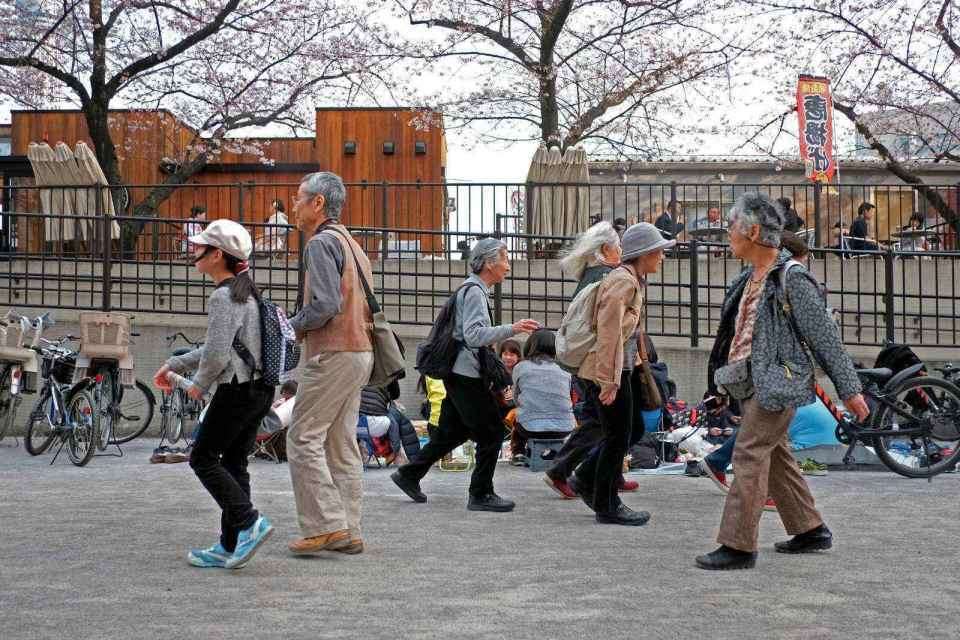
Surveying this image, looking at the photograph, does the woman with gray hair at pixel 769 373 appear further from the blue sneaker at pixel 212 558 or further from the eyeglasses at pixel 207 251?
the eyeglasses at pixel 207 251

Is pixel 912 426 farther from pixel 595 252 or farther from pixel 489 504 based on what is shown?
pixel 489 504

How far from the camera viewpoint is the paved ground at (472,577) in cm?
467

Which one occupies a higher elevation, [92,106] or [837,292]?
[92,106]

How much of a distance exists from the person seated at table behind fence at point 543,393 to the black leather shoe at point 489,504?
7.47 feet

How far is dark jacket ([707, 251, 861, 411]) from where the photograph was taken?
5812 mm

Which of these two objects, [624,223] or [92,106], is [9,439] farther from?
[92,106]

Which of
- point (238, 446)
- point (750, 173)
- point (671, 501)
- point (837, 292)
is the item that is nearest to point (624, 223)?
point (837, 292)

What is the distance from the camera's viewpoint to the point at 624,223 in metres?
18.2

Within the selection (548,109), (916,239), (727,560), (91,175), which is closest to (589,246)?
(727,560)

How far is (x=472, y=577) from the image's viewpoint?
18.5 ft

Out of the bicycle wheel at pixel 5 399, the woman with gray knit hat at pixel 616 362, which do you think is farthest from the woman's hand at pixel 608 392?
the bicycle wheel at pixel 5 399

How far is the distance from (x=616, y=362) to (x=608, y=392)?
173 millimetres

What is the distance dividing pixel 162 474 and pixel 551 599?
5.77 meters

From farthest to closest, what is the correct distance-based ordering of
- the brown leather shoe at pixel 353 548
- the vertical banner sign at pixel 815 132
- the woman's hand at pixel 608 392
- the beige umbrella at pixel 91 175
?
the vertical banner sign at pixel 815 132 → the beige umbrella at pixel 91 175 → the woman's hand at pixel 608 392 → the brown leather shoe at pixel 353 548
